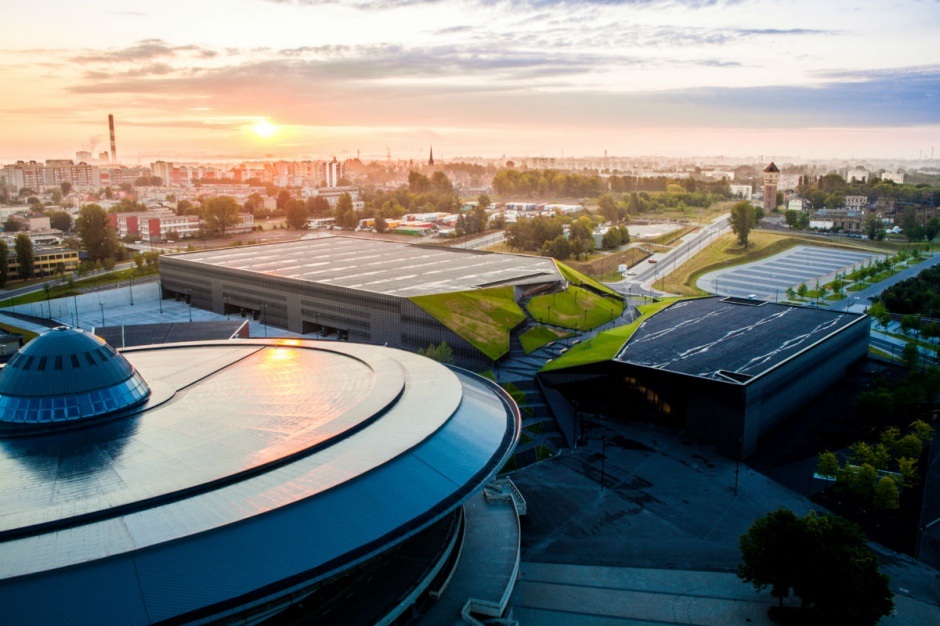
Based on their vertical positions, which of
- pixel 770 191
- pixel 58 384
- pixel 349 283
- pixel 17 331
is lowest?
A: pixel 17 331

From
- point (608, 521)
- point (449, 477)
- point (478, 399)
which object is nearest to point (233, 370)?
point (478, 399)

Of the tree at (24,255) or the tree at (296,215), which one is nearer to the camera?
the tree at (24,255)

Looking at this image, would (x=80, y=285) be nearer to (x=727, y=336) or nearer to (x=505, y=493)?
(x=505, y=493)

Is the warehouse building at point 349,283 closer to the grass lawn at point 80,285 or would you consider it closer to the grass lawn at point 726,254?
the grass lawn at point 80,285

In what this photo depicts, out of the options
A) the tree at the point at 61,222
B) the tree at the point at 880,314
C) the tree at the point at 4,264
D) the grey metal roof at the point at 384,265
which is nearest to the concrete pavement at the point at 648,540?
the grey metal roof at the point at 384,265

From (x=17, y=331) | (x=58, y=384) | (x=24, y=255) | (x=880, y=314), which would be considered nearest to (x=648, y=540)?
(x=58, y=384)
